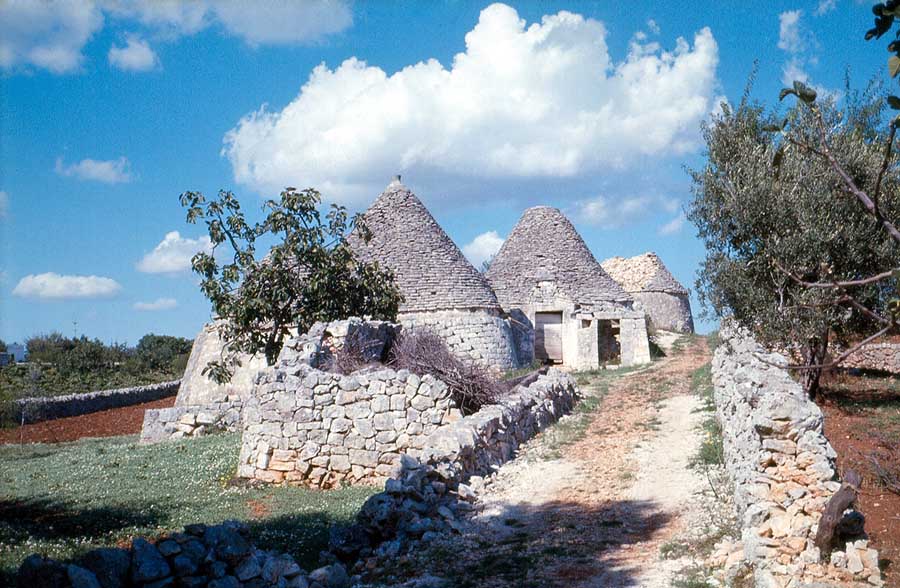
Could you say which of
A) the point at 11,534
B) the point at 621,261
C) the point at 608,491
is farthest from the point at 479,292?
the point at 621,261

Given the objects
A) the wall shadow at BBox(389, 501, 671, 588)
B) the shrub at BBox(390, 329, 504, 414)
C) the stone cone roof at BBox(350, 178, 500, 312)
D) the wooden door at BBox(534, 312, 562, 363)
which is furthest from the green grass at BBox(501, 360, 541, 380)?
the wall shadow at BBox(389, 501, 671, 588)

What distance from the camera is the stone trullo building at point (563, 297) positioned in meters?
22.3

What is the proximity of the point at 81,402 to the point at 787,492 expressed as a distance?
21.4 m

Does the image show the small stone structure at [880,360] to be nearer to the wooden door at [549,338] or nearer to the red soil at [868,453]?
the red soil at [868,453]

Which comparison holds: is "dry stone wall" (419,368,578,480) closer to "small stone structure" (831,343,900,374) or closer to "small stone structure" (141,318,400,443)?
"small stone structure" (141,318,400,443)

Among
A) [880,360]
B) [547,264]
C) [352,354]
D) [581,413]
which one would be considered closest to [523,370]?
[581,413]

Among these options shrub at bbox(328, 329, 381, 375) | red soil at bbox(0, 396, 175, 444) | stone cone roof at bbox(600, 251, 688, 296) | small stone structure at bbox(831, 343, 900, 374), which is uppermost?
stone cone roof at bbox(600, 251, 688, 296)

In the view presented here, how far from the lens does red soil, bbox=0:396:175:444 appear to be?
1738 centimetres

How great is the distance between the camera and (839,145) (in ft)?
35.1

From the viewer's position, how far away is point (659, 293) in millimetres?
32906

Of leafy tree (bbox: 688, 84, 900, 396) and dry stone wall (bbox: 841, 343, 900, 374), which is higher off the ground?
leafy tree (bbox: 688, 84, 900, 396)

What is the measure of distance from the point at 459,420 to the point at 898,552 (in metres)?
5.36

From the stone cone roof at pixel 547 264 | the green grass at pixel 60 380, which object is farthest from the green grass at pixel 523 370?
the green grass at pixel 60 380

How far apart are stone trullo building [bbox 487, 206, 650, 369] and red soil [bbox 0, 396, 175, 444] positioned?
12334mm
